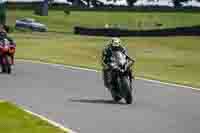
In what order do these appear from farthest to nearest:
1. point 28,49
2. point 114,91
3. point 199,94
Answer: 1. point 28,49
2. point 199,94
3. point 114,91

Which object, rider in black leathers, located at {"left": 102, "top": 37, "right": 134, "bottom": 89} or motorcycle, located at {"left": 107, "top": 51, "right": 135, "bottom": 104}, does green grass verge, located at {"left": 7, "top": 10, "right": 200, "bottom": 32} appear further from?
motorcycle, located at {"left": 107, "top": 51, "right": 135, "bottom": 104}

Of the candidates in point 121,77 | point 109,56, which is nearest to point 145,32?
point 109,56

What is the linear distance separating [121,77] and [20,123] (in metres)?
4.68

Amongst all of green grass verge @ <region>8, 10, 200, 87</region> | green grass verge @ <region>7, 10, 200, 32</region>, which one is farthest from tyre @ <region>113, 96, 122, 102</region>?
green grass verge @ <region>7, 10, 200, 32</region>

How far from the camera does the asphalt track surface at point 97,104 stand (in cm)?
1400

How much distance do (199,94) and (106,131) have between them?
799 cm

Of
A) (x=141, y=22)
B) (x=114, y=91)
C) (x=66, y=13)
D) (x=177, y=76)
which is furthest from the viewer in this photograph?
(x=66, y=13)

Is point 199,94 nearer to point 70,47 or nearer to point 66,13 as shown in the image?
point 70,47

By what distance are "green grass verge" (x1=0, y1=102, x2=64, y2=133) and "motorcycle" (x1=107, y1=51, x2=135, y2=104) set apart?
9.29ft

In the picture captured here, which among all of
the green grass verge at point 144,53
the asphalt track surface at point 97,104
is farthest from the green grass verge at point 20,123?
the green grass verge at point 144,53

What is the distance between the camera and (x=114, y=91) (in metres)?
18.3

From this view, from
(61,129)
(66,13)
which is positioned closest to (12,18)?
(66,13)

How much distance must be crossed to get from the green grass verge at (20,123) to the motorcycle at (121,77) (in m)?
2.83

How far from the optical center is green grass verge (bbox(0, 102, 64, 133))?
12961 mm
